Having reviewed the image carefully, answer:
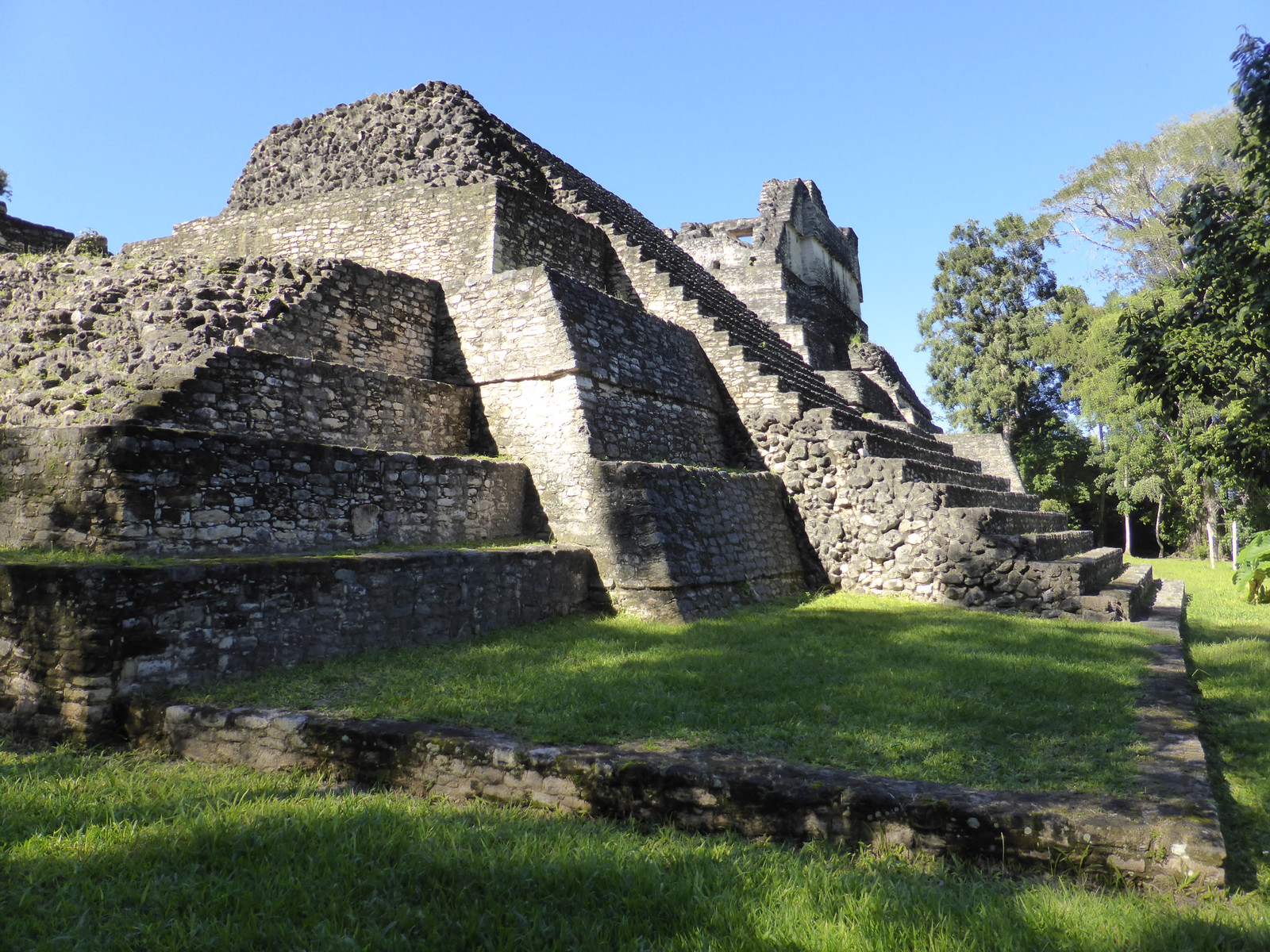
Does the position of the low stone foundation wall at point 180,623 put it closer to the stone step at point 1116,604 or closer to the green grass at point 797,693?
the green grass at point 797,693

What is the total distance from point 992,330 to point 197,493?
2801 centimetres

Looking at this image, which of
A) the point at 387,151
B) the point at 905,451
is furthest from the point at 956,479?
the point at 387,151

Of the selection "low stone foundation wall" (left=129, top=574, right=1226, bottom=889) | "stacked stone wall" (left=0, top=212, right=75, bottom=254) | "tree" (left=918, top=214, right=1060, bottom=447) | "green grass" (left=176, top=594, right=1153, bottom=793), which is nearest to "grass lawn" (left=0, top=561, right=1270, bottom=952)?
"low stone foundation wall" (left=129, top=574, right=1226, bottom=889)

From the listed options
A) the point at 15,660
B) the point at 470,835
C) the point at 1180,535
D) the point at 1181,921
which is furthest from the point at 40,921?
the point at 1180,535

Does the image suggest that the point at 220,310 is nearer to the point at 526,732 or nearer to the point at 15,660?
the point at 15,660

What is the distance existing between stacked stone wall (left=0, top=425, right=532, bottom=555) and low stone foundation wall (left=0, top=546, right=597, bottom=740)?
0.54 metres

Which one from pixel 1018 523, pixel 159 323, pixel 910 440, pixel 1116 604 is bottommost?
pixel 1116 604

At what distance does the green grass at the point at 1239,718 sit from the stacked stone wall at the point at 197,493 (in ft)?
19.6

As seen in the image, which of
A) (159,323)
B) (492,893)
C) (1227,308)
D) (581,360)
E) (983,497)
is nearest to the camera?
(492,893)

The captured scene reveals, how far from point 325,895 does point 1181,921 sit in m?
2.73

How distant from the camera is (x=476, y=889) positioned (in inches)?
103

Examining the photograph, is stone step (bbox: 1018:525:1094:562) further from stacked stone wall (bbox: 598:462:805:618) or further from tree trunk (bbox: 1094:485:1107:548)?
tree trunk (bbox: 1094:485:1107:548)

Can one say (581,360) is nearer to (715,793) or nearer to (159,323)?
(159,323)

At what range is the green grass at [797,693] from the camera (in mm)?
3836
